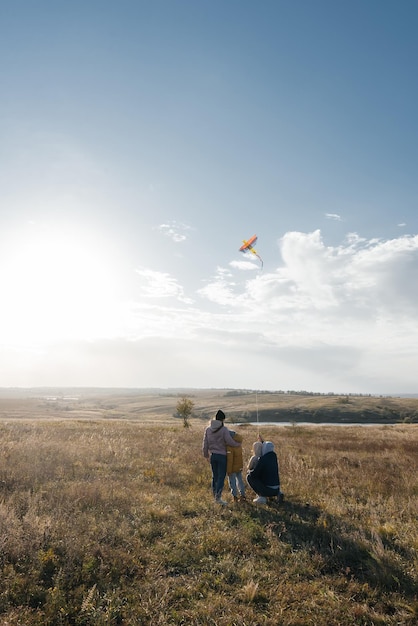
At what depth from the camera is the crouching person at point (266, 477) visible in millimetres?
9812

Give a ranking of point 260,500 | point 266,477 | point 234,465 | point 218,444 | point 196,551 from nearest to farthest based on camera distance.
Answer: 1. point 196,551
2. point 260,500
3. point 266,477
4. point 218,444
5. point 234,465

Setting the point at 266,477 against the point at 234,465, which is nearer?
the point at 266,477

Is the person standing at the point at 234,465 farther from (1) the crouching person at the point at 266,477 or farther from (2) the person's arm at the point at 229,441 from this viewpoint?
(1) the crouching person at the point at 266,477

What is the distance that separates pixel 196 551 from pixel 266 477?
3.62 meters

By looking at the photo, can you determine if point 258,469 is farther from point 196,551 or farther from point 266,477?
point 196,551

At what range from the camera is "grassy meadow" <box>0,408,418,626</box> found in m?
4.99

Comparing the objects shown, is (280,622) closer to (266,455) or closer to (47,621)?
(47,621)

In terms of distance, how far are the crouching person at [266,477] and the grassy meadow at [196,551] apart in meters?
0.57

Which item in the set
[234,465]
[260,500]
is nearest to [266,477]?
[260,500]

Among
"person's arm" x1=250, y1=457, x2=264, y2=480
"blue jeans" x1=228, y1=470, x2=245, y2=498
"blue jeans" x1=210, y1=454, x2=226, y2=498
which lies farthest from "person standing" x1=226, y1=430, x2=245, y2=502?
"person's arm" x1=250, y1=457, x2=264, y2=480

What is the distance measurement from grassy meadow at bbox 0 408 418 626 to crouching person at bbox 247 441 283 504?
57cm

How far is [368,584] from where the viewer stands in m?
5.75

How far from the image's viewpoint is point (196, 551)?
6.71m

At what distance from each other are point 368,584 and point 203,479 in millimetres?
6693
